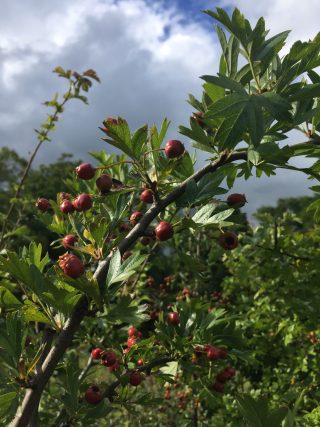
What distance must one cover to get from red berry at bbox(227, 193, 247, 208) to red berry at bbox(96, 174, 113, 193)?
0.45 meters

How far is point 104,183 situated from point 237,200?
492 mm

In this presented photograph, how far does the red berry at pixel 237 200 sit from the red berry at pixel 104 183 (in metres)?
0.45

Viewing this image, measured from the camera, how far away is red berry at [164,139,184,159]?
1.64m

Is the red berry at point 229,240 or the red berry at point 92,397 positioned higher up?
the red berry at point 229,240

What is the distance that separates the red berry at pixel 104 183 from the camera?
1.60 m

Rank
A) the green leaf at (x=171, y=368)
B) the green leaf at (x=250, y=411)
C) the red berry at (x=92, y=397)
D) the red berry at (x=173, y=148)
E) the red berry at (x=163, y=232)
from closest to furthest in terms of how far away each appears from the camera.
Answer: the green leaf at (x=250, y=411) → the red berry at (x=163, y=232) → the red berry at (x=173, y=148) → the red berry at (x=92, y=397) → the green leaf at (x=171, y=368)

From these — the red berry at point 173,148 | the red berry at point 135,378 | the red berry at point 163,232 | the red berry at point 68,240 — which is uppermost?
the red berry at point 173,148

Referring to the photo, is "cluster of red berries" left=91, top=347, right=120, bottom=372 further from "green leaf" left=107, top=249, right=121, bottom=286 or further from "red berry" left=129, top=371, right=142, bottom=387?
"green leaf" left=107, top=249, right=121, bottom=286

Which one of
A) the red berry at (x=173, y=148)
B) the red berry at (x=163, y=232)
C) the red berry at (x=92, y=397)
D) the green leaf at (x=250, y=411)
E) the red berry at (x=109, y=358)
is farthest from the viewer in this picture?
the red berry at (x=109, y=358)

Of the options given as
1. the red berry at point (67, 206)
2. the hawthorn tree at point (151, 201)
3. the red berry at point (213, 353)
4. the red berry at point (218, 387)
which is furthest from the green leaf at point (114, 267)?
the red berry at point (218, 387)

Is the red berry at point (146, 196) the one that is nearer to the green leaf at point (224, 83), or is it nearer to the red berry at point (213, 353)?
the green leaf at point (224, 83)

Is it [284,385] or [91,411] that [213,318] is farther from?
[284,385]

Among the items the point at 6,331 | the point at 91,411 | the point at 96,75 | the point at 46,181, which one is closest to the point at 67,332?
the point at 6,331

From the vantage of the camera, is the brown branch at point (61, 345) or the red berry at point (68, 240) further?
the red berry at point (68, 240)
